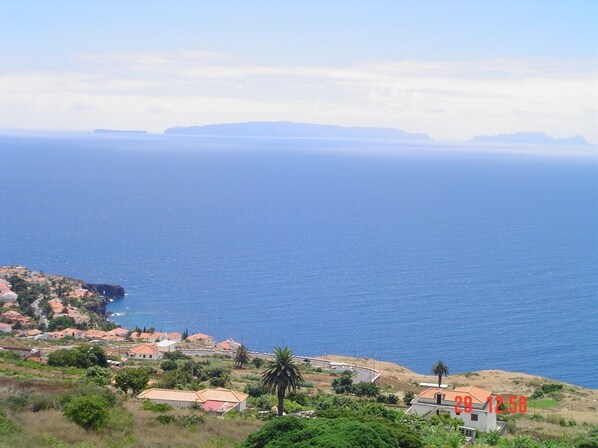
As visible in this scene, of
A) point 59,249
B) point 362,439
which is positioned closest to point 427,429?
point 362,439

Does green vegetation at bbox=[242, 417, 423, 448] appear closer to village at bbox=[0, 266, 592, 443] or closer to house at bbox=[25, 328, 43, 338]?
village at bbox=[0, 266, 592, 443]

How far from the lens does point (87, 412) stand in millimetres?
28156

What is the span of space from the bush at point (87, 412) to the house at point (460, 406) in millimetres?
20315

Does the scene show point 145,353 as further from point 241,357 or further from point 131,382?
point 131,382

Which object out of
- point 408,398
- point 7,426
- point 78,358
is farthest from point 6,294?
point 7,426

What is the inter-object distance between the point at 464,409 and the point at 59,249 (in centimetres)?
9240

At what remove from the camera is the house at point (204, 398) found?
1524 inches

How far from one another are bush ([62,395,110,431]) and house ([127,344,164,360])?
35.3 metres

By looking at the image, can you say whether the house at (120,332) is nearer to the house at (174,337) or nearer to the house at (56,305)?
the house at (174,337)

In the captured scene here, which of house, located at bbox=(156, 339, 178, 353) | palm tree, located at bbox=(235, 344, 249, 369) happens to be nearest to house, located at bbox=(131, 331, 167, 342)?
house, located at bbox=(156, 339, 178, 353)

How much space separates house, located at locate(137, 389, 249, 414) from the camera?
38719 mm

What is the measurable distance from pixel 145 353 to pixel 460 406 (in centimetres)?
3203

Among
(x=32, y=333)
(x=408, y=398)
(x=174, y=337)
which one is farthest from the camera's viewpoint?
(x=174, y=337)

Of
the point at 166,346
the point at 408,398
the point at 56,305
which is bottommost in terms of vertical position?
the point at 56,305
